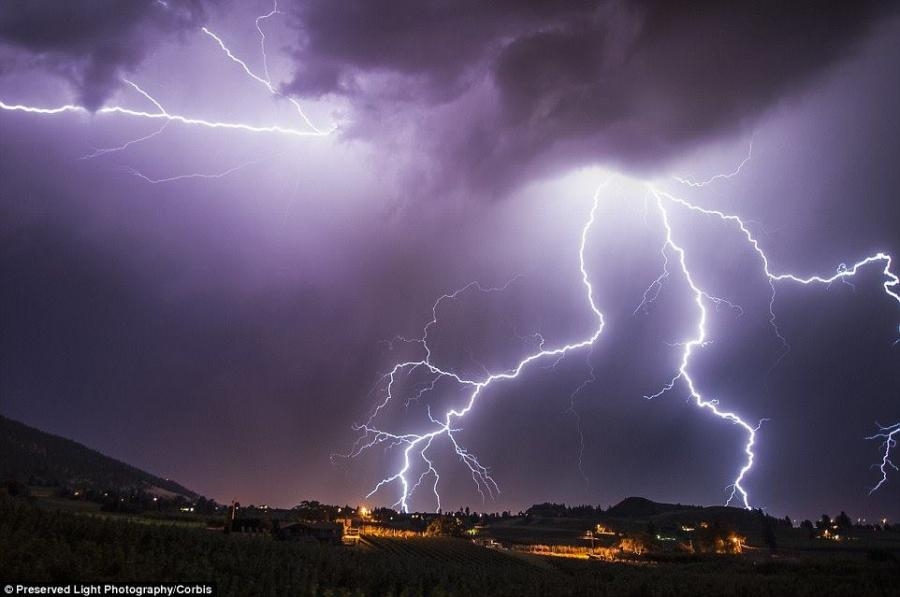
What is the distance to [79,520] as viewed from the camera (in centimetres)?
2159

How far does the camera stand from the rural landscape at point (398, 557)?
14.3 metres

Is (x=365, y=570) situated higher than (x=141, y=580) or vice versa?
(x=141, y=580)

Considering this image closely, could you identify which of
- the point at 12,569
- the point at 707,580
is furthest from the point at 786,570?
the point at 12,569

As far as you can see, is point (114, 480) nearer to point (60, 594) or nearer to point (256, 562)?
point (256, 562)

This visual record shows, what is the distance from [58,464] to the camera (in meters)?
97.7

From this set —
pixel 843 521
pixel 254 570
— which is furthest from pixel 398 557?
pixel 843 521

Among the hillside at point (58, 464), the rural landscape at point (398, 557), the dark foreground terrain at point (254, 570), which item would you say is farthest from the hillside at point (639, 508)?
the hillside at point (58, 464)

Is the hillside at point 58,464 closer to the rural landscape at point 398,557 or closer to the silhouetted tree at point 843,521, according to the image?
the rural landscape at point 398,557

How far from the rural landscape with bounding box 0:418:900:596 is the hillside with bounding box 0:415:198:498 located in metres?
1.15

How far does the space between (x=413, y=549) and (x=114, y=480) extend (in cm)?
8862

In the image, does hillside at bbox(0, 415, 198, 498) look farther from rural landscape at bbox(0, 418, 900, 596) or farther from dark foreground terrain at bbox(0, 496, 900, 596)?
dark foreground terrain at bbox(0, 496, 900, 596)

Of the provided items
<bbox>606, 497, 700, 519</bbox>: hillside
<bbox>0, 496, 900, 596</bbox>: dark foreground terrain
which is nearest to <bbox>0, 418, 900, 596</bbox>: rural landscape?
<bbox>0, 496, 900, 596</bbox>: dark foreground terrain

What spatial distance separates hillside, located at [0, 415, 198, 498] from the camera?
86.1 metres

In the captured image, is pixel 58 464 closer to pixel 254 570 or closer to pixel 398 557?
pixel 398 557
